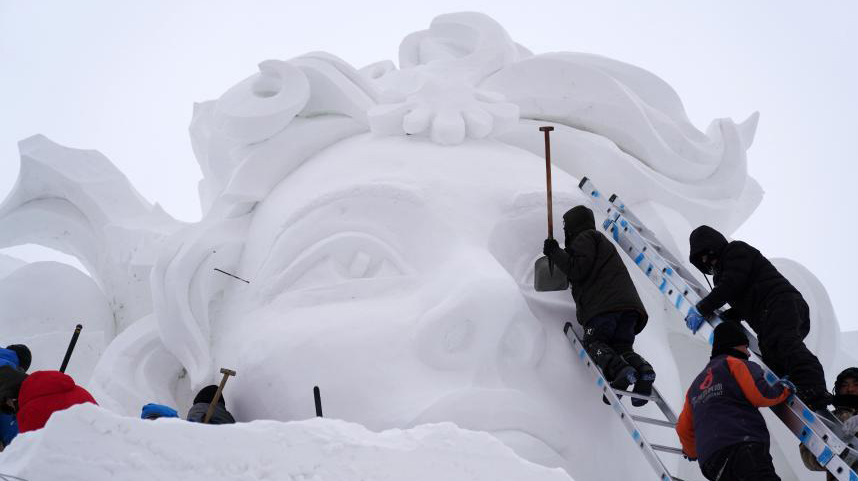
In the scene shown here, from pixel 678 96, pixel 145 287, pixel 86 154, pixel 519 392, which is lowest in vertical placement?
pixel 519 392

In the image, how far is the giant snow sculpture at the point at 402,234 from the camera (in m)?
3.46

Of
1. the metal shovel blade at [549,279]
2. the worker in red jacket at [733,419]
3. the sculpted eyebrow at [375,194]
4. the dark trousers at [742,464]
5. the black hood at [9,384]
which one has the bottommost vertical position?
the dark trousers at [742,464]

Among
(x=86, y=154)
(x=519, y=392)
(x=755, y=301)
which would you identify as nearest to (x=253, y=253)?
(x=519, y=392)

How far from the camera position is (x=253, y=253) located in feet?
14.1

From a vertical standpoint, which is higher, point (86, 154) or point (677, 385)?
point (86, 154)

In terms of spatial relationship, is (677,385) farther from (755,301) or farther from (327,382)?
(327,382)

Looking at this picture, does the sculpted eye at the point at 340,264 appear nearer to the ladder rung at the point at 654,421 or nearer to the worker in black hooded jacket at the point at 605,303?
the worker in black hooded jacket at the point at 605,303

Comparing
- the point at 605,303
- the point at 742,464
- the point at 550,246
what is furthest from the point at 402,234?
the point at 742,464

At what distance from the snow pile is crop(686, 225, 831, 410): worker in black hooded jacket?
1108 mm

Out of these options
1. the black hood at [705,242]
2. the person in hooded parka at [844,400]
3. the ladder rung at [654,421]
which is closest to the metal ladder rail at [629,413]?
the ladder rung at [654,421]

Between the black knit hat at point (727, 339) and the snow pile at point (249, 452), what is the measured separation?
3.41 feet

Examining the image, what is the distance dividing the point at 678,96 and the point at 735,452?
9.10ft

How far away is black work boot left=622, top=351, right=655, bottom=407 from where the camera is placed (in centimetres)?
345

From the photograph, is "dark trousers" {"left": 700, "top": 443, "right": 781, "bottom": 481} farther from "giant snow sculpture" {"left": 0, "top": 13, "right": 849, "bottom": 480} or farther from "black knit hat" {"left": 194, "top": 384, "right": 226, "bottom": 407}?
"black knit hat" {"left": 194, "top": 384, "right": 226, "bottom": 407}
